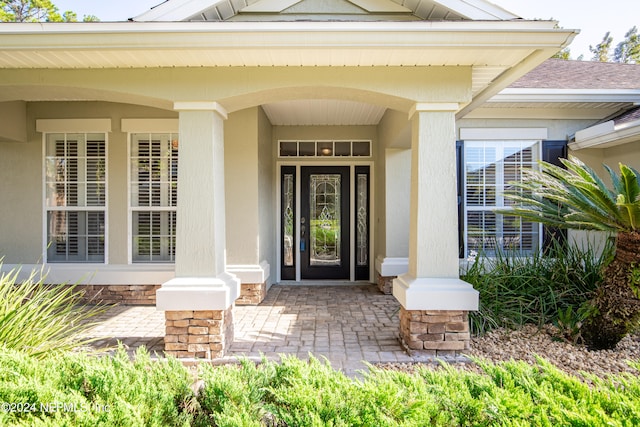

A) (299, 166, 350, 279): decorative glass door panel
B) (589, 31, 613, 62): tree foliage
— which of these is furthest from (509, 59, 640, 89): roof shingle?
(589, 31, 613, 62): tree foliage

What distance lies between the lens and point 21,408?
1.79 m

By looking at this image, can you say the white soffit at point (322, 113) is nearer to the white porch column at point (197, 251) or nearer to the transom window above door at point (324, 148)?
the transom window above door at point (324, 148)

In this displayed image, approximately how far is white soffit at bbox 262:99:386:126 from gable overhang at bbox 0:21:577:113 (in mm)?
2506

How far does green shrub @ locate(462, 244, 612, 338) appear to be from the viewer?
15.1 feet

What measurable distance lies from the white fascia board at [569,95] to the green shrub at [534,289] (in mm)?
2671

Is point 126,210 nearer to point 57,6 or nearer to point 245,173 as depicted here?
point 245,173

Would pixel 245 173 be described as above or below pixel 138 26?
below

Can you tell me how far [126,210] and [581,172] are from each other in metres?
6.17

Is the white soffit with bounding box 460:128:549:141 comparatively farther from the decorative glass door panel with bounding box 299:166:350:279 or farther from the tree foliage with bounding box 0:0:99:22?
the tree foliage with bounding box 0:0:99:22

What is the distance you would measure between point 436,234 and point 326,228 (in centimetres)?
420

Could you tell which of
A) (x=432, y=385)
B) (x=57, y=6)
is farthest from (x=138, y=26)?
(x=57, y=6)

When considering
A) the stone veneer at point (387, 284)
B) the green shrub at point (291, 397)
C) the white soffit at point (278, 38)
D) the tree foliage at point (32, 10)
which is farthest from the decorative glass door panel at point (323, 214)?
the tree foliage at point (32, 10)

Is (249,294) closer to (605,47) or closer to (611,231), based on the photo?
(611,231)

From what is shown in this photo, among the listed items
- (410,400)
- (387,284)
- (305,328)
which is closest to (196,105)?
(305,328)
